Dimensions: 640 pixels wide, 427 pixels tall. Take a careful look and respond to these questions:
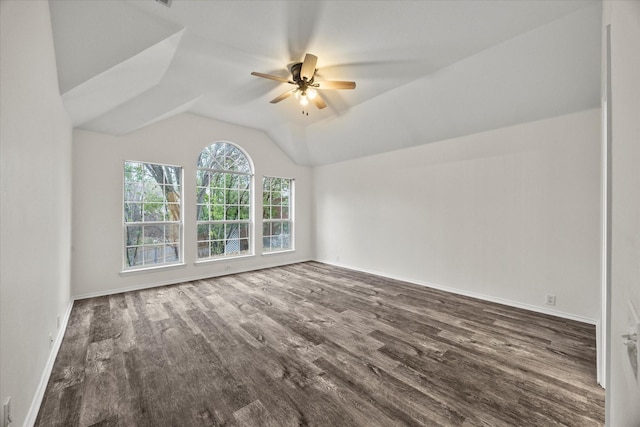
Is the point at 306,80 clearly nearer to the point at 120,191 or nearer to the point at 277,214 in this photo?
the point at 120,191

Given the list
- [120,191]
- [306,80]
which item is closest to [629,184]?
[306,80]

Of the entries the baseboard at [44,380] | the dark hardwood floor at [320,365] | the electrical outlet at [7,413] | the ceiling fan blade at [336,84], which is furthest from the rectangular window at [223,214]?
the electrical outlet at [7,413]

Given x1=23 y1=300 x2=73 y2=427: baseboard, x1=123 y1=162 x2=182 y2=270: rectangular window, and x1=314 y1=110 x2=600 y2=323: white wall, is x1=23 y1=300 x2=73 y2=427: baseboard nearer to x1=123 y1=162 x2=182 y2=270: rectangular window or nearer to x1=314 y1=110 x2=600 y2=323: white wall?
x1=123 y1=162 x2=182 y2=270: rectangular window

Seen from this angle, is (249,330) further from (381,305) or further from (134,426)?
(381,305)

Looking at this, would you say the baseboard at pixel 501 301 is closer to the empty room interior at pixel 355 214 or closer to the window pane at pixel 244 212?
the empty room interior at pixel 355 214

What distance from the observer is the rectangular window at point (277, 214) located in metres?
5.86

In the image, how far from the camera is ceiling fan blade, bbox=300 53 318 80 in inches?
104

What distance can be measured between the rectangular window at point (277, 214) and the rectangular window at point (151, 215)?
176 centimetres

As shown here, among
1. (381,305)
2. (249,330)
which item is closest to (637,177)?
(249,330)

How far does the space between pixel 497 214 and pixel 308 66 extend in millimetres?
3137

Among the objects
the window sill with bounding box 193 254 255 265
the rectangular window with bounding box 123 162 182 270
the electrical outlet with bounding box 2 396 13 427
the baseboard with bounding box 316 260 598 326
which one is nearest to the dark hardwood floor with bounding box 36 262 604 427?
the baseboard with bounding box 316 260 598 326

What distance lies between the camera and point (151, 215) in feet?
14.4

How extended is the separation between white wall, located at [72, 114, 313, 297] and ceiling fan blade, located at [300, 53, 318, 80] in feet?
8.99

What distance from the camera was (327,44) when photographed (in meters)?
Result: 2.65
